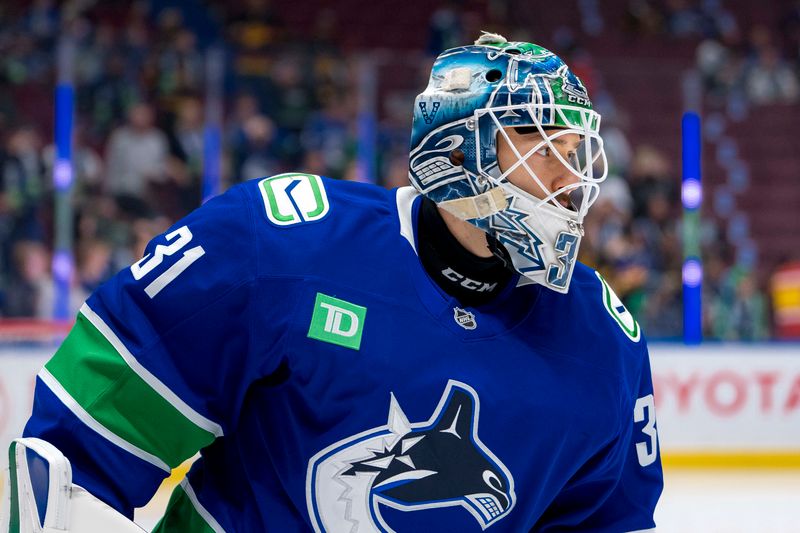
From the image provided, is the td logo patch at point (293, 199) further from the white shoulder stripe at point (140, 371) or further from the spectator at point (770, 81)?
the spectator at point (770, 81)

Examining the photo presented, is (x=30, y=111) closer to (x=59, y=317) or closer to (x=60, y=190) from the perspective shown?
(x=60, y=190)

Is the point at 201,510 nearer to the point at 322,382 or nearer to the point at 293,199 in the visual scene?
the point at 322,382

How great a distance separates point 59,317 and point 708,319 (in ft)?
10.5

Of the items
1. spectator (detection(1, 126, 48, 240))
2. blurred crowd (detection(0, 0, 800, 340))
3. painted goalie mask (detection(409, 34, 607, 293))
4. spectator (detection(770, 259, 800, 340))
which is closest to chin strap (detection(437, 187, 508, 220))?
painted goalie mask (detection(409, 34, 607, 293))

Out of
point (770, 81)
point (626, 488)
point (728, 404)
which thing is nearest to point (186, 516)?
point (626, 488)

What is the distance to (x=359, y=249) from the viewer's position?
161 cm

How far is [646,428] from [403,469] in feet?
1.35

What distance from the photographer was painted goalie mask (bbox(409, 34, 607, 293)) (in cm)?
166

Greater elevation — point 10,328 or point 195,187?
point 195,187

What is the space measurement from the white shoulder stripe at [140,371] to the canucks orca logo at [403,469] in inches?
7.3

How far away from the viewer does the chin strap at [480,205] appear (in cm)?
168

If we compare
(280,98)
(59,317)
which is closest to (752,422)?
(280,98)

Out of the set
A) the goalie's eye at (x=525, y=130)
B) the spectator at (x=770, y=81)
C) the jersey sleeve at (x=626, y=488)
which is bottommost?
the jersey sleeve at (x=626, y=488)

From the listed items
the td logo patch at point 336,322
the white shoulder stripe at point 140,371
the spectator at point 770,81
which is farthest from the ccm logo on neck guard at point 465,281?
the spectator at point 770,81
